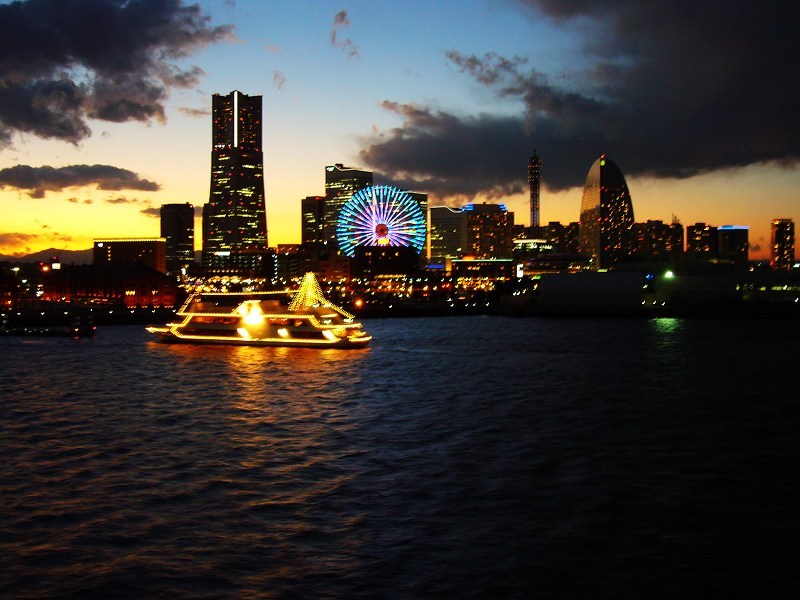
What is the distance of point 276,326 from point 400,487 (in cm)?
4451

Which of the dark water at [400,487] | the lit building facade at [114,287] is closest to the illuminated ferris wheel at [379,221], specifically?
the lit building facade at [114,287]

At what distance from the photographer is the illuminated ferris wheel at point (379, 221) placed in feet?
445

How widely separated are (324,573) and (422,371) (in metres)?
32.1

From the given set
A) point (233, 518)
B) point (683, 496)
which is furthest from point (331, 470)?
point (683, 496)

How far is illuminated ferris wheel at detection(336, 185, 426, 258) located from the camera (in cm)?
13575

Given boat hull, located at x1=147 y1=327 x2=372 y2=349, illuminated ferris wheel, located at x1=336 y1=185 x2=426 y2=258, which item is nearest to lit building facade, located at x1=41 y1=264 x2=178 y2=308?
illuminated ferris wheel, located at x1=336 y1=185 x2=426 y2=258

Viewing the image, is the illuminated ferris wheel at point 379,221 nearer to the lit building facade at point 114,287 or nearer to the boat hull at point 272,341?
the lit building facade at point 114,287

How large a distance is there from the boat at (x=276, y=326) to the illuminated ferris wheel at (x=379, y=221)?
6676cm

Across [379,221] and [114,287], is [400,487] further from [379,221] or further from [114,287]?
[114,287]

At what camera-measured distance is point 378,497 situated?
58.9 ft

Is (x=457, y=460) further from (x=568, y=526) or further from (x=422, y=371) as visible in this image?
(x=422, y=371)

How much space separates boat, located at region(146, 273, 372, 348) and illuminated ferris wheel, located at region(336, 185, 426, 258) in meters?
66.8

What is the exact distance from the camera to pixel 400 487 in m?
18.8

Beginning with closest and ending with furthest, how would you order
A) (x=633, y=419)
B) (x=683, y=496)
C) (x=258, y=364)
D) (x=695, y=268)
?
1. (x=683, y=496)
2. (x=633, y=419)
3. (x=258, y=364)
4. (x=695, y=268)
